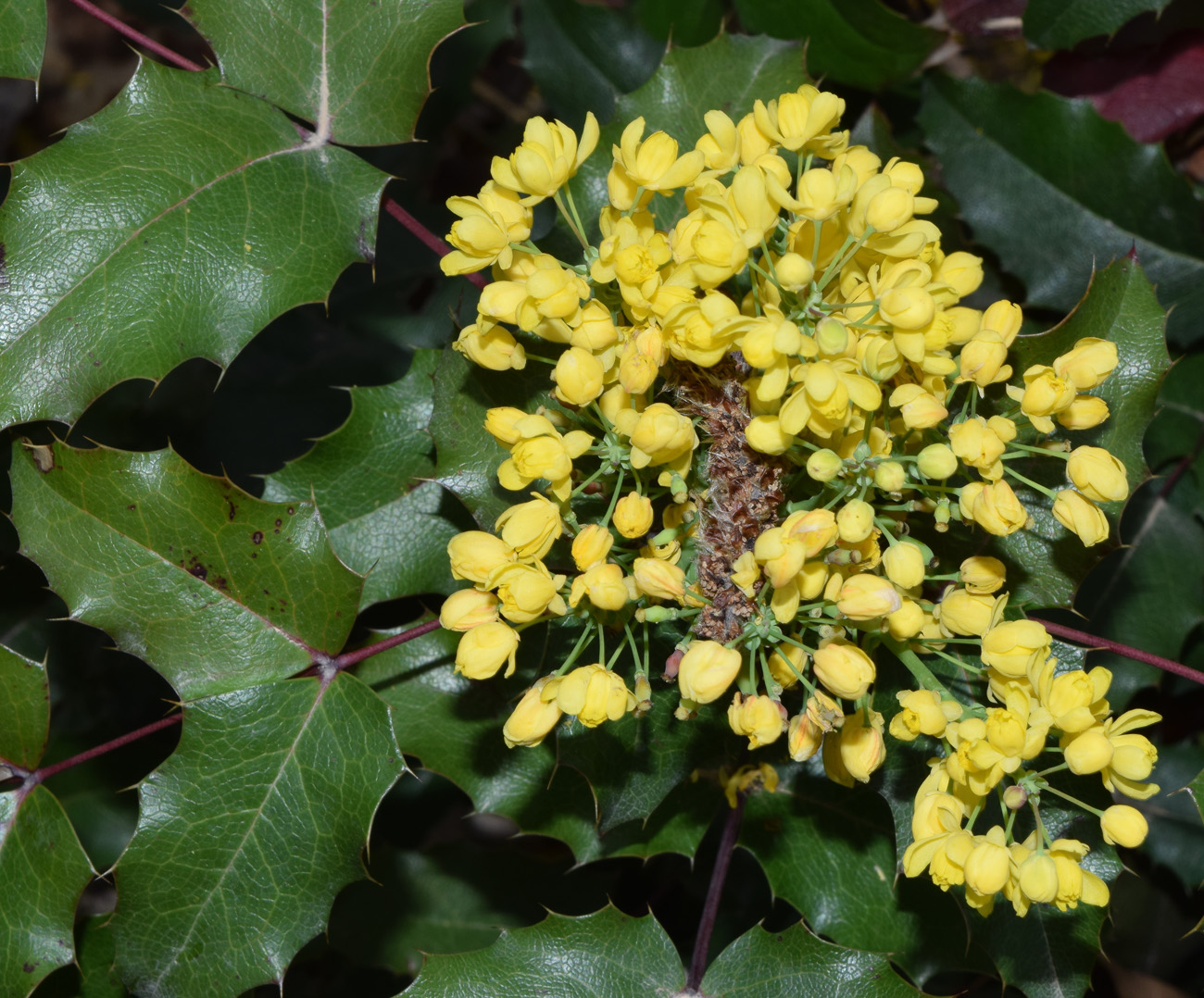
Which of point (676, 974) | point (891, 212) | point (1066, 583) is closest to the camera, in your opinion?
point (891, 212)

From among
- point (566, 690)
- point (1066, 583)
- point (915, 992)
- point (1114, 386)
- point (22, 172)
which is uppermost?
point (22, 172)

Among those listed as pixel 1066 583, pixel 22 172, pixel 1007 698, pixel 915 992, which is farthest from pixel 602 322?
pixel 915 992

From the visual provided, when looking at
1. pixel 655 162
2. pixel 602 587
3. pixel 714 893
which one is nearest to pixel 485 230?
pixel 655 162

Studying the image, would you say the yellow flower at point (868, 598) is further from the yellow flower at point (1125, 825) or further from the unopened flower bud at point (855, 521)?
the yellow flower at point (1125, 825)

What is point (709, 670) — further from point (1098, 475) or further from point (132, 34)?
point (132, 34)

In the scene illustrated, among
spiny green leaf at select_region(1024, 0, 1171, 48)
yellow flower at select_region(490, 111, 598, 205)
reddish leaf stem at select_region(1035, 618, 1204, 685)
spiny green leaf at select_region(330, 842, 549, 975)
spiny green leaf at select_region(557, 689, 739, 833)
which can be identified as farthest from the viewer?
spiny green leaf at select_region(330, 842, 549, 975)

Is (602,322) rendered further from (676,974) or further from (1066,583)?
(676,974)

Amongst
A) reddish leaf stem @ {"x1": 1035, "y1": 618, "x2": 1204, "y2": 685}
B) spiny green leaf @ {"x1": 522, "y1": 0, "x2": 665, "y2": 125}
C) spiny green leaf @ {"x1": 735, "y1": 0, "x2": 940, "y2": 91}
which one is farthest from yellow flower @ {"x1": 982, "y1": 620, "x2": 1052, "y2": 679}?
spiny green leaf @ {"x1": 522, "y1": 0, "x2": 665, "y2": 125}

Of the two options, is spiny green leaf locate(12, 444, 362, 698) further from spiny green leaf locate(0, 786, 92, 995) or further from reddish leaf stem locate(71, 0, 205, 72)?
reddish leaf stem locate(71, 0, 205, 72)
